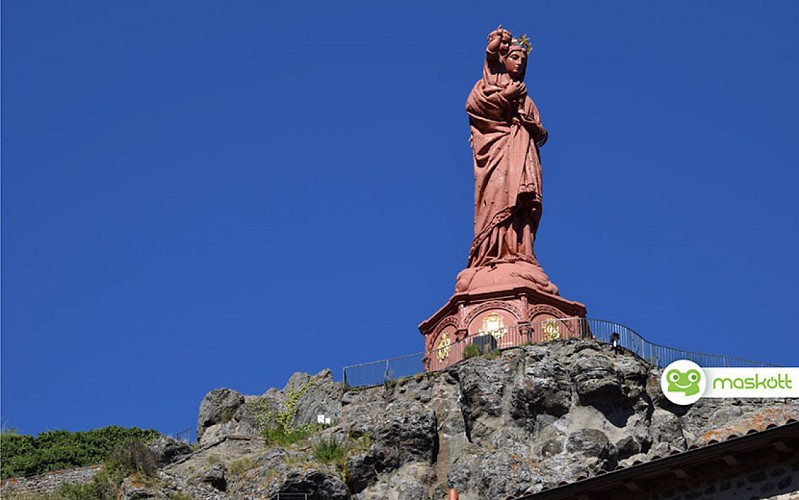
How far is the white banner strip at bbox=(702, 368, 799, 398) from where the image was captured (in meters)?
46.4

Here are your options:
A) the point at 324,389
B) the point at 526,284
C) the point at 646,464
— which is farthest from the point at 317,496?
the point at 646,464

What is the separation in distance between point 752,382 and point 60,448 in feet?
110

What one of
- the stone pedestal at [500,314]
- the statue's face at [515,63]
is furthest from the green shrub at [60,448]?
the statue's face at [515,63]

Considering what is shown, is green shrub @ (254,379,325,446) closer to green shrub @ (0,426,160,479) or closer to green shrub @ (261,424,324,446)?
green shrub @ (261,424,324,446)

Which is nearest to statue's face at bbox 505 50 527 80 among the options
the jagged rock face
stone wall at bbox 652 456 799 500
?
the jagged rock face

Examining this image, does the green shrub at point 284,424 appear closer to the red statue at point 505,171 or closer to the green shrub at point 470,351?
the green shrub at point 470,351

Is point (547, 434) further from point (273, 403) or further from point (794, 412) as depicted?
point (273, 403)

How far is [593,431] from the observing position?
5103 centimetres

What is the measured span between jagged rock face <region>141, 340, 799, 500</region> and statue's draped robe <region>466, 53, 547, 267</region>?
640 centimetres

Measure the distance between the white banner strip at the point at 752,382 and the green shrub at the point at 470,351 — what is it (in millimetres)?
7749

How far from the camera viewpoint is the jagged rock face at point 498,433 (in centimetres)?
5041

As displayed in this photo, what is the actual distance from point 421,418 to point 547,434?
4.01 m

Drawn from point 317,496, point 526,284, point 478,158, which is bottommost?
point 317,496

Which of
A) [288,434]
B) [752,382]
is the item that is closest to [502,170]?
[288,434]
